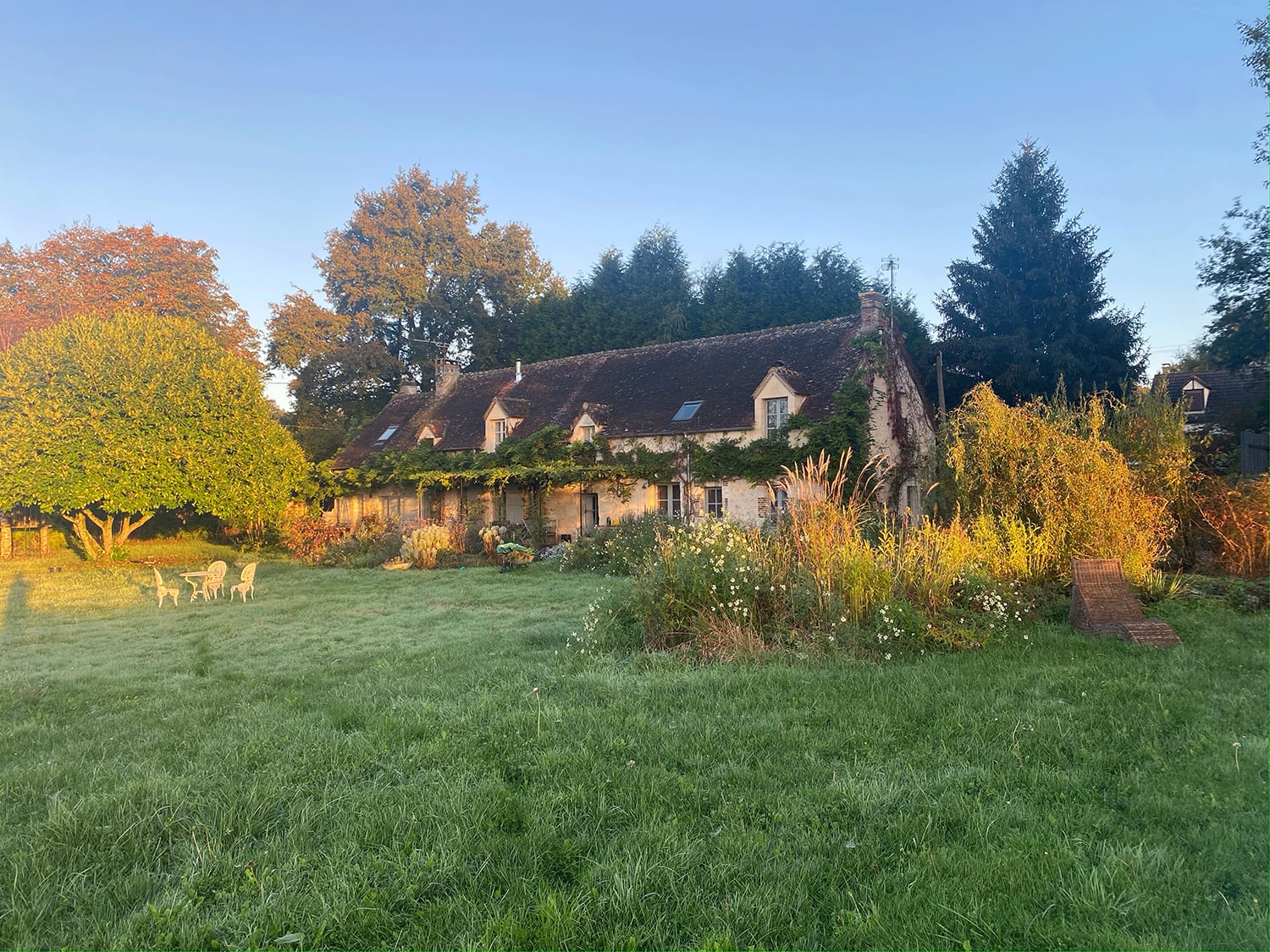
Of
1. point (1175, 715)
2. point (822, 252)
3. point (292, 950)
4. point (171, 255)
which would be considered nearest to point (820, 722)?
point (1175, 715)

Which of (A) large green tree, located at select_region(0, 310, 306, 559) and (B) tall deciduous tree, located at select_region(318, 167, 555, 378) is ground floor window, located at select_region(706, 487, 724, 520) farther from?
(B) tall deciduous tree, located at select_region(318, 167, 555, 378)

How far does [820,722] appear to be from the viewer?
4.80 m

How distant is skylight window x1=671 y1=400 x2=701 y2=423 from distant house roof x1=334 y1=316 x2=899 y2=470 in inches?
4.5

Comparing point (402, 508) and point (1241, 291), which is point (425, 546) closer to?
point (402, 508)

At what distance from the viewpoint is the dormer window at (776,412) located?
18797 millimetres

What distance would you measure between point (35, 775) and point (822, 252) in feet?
106

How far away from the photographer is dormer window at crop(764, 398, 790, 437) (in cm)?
1880

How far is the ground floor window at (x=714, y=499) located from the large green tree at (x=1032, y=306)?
37.7 ft

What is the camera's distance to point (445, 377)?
29.9 metres

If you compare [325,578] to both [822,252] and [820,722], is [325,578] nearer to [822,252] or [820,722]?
[820,722]

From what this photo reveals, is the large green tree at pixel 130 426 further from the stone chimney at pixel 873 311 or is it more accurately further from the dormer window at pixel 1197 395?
the dormer window at pixel 1197 395

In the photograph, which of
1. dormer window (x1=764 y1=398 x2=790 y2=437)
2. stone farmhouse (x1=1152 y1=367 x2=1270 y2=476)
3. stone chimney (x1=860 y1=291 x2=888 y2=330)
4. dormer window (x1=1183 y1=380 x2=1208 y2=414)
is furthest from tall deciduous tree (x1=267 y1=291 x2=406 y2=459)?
dormer window (x1=1183 y1=380 x2=1208 y2=414)

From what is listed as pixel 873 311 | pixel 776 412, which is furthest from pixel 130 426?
pixel 873 311

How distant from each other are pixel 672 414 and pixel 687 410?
19.2 inches
